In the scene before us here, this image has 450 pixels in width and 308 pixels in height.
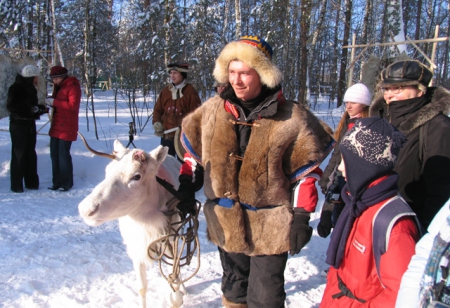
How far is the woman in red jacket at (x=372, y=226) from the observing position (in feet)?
4.01

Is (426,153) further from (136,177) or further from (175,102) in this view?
Result: (175,102)

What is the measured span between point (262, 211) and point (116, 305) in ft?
5.15

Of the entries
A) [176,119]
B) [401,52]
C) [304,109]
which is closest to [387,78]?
[304,109]

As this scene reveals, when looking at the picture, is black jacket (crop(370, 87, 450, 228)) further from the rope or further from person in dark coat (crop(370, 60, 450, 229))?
the rope

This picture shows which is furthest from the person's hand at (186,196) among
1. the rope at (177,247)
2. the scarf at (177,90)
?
the scarf at (177,90)

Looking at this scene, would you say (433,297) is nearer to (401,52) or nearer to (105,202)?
(105,202)

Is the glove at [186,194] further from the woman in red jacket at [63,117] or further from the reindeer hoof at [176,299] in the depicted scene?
the woman in red jacket at [63,117]

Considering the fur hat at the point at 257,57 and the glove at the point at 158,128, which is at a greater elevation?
the fur hat at the point at 257,57

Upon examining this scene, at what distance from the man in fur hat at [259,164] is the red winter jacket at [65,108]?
378 cm

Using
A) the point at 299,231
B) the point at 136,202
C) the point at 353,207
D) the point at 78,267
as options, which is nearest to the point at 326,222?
the point at 299,231

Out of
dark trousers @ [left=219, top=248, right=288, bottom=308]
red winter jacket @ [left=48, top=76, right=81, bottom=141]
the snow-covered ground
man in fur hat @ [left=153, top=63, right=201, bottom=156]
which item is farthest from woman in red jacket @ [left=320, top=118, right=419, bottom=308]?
red winter jacket @ [left=48, top=76, right=81, bottom=141]

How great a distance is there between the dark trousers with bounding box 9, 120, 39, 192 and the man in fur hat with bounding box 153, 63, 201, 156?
203 cm

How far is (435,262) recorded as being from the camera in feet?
3.01

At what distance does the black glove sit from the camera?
5.49ft
